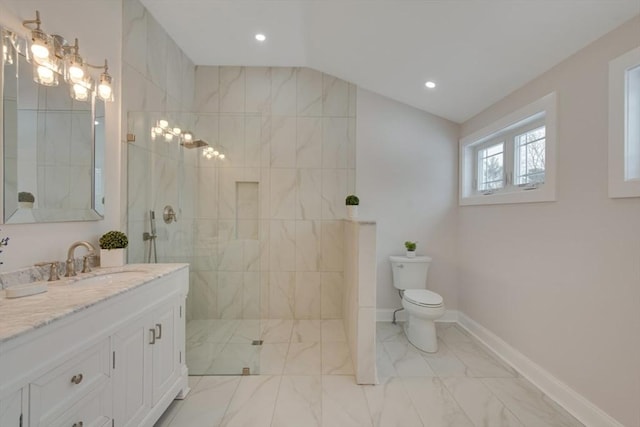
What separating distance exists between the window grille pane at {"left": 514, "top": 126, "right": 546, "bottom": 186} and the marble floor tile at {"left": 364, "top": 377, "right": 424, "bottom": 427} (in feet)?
6.26

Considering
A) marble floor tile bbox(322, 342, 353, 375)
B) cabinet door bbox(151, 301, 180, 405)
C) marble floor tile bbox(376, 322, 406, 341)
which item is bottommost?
marble floor tile bbox(322, 342, 353, 375)

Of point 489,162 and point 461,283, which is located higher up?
point 489,162

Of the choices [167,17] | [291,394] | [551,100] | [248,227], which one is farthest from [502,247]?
[167,17]

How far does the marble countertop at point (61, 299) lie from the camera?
33.9 inches

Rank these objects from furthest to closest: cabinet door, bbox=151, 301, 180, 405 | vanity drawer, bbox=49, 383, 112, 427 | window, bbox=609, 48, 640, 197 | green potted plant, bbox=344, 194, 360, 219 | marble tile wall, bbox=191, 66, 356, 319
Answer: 1. marble tile wall, bbox=191, 66, 356, 319
2. green potted plant, bbox=344, 194, 360, 219
3. cabinet door, bbox=151, 301, 180, 405
4. window, bbox=609, 48, 640, 197
5. vanity drawer, bbox=49, 383, 112, 427

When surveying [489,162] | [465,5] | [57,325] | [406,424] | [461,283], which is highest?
[465,5]

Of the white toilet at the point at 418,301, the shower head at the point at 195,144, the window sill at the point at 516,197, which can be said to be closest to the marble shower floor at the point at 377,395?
the white toilet at the point at 418,301

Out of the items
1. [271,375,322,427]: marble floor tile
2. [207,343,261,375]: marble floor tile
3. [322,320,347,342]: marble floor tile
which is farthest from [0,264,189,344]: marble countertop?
[322,320,347,342]: marble floor tile

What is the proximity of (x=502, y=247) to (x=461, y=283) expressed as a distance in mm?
809

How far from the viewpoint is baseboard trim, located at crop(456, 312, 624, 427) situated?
1.52 metres

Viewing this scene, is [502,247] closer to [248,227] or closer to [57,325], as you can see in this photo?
[248,227]

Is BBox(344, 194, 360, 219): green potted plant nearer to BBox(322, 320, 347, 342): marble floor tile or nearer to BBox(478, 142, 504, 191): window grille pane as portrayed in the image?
BBox(322, 320, 347, 342): marble floor tile

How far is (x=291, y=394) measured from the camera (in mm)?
1851

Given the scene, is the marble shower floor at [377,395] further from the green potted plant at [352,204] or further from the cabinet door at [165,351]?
the green potted plant at [352,204]
